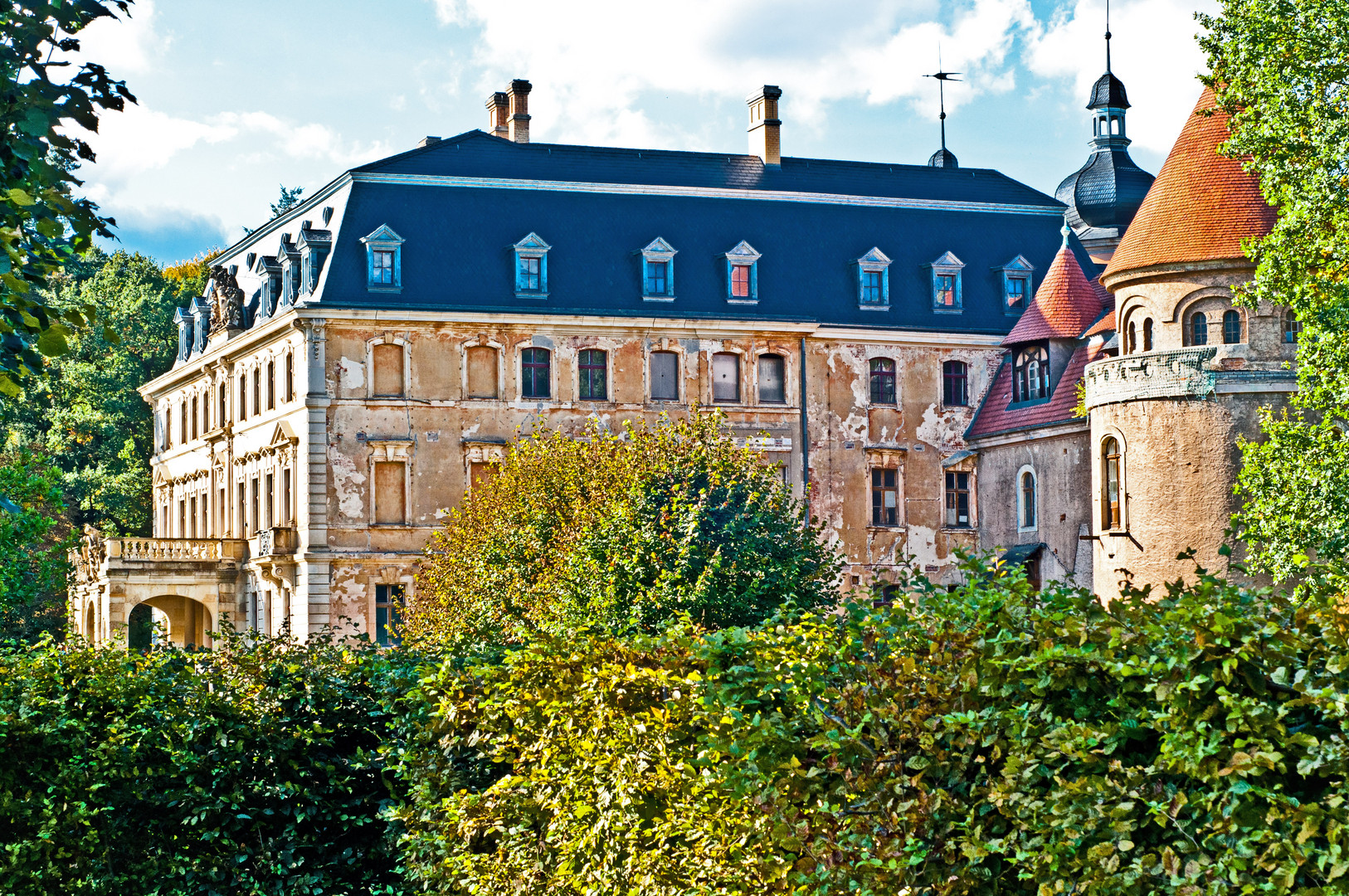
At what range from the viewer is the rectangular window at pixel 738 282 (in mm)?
45438

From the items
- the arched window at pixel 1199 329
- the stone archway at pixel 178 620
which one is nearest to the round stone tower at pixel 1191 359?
the arched window at pixel 1199 329

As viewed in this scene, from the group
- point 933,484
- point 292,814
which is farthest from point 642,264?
point 292,814

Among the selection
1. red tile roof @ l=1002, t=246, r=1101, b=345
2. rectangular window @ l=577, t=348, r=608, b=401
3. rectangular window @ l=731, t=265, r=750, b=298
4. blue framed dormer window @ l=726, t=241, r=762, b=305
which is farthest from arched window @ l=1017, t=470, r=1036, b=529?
rectangular window @ l=577, t=348, r=608, b=401

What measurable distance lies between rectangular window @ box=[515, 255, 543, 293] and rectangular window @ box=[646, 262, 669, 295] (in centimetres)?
291

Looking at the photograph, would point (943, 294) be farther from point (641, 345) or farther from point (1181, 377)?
point (1181, 377)

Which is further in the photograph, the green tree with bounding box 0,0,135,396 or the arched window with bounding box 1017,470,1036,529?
the arched window with bounding box 1017,470,1036,529

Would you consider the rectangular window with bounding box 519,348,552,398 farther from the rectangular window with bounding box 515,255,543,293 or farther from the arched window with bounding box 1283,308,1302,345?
the arched window with bounding box 1283,308,1302,345

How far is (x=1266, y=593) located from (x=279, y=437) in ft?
132

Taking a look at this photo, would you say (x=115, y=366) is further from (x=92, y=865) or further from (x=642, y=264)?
(x=92, y=865)

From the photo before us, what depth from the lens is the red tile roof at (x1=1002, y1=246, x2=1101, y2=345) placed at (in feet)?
135

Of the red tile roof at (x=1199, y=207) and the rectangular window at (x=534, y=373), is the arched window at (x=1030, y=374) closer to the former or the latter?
the red tile roof at (x=1199, y=207)

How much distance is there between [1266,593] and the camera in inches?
227

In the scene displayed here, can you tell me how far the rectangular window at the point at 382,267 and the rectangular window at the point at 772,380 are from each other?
10.1 meters

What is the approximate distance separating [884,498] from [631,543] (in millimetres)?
21824
